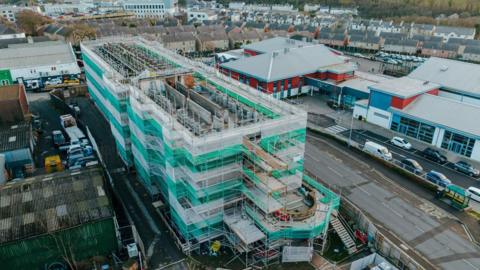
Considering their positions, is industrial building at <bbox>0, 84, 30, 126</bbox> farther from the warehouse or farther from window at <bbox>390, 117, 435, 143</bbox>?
window at <bbox>390, 117, 435, 143</bbox>

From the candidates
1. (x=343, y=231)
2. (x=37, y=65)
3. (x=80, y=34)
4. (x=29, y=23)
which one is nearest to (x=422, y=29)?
(x=80, y=34)

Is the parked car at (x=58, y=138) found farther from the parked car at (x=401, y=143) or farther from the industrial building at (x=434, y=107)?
the parked car at (x=401, y=143)

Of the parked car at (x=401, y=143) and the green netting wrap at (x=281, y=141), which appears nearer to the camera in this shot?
the green netting wrap at (x=281, y=141)

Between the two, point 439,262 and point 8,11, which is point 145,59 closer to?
point 439,262

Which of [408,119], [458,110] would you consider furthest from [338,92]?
[458,110]

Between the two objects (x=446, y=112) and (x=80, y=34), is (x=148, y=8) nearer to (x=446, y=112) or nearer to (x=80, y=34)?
(x=80, y=34)

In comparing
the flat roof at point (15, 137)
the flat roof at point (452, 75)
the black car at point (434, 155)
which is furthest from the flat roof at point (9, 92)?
the flat roof at point (452, 75)

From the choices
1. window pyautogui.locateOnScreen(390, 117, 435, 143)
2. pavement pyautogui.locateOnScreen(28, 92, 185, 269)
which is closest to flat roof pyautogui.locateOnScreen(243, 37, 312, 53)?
window pyautogui.locateOnScreen(390, 117, 435, 143)
